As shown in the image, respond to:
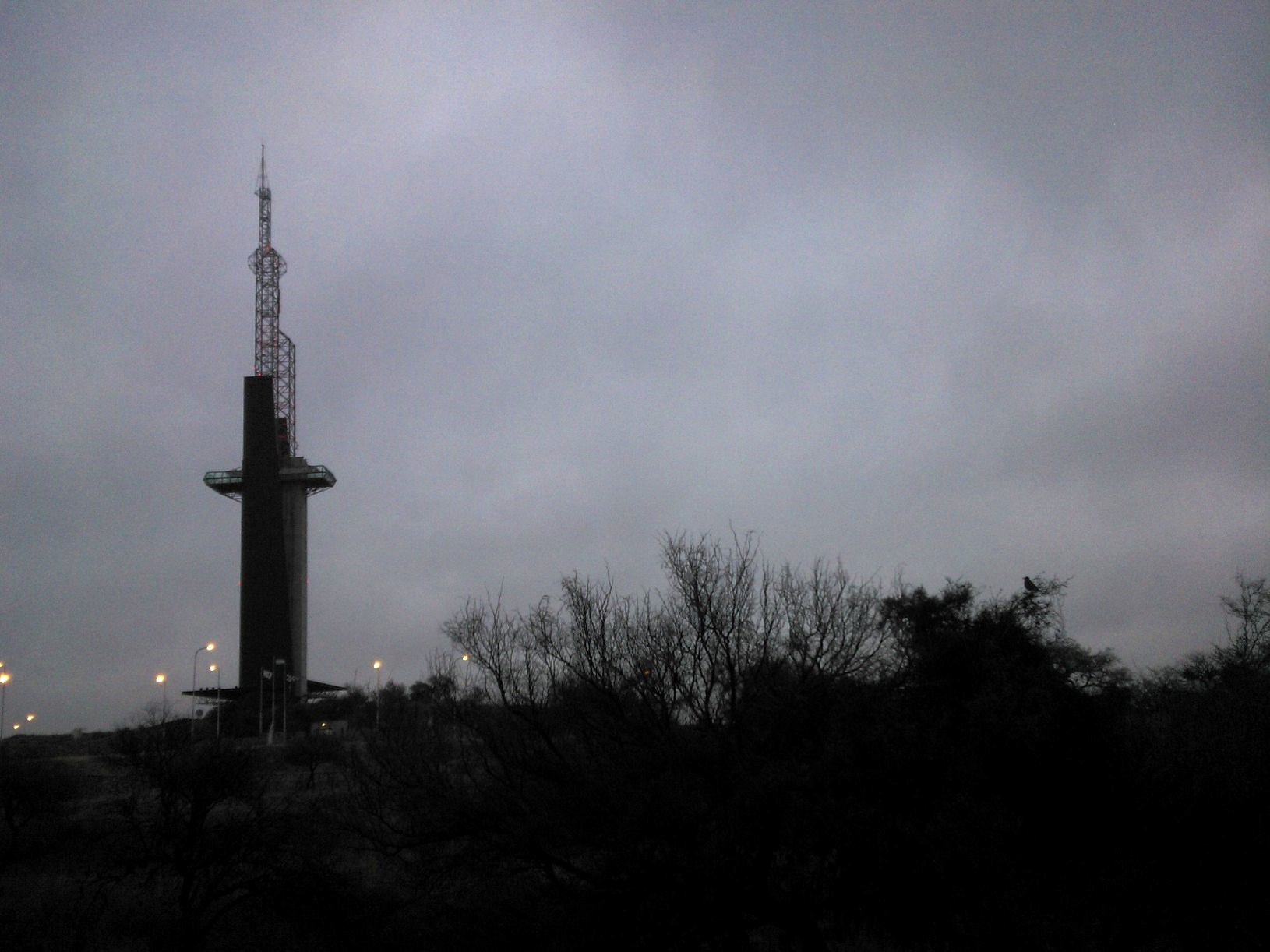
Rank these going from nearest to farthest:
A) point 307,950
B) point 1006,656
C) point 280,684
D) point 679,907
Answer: point 679,907
point 1006,656
point 307,950
point 280,684

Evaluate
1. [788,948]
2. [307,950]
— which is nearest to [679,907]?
[788,948]

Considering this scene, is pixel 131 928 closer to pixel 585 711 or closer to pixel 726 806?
pixel 585 711

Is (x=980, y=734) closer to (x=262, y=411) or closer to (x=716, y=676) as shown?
(x=716, y=676)

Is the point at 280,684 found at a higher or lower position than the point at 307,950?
higher

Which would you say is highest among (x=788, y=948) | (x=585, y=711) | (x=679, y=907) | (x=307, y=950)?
(x=585, y=711)

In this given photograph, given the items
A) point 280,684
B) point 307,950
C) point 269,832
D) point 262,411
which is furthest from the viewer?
point 262,411

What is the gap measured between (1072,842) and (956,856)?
11.1 feet

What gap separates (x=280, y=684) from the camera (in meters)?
76.4

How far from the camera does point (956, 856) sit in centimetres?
1667

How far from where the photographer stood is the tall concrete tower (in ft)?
256

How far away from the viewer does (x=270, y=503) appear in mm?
81125

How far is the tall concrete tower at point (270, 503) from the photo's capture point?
7794 centimetres

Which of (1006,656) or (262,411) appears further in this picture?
(262,411)

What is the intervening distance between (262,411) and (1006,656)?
76905 mm
